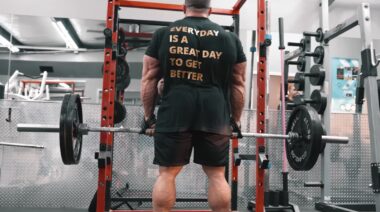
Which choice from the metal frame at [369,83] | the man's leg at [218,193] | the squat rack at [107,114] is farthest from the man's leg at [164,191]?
the metal frame at [369,83]

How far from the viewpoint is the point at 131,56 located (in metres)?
3.64

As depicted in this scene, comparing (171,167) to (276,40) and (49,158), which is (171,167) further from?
(276,40)

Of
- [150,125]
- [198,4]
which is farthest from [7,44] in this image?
[198,4]

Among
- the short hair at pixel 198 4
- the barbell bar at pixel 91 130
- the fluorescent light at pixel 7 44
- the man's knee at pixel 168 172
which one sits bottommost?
the man's knee at pixel 168 172

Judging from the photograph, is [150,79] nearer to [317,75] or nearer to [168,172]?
[168,172]

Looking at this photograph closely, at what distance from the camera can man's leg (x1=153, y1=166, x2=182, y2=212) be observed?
1.43 metres

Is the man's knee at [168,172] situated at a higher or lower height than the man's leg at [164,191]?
higher

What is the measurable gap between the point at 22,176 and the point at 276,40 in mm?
2981

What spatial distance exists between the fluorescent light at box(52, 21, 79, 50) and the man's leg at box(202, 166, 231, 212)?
2.67 meters

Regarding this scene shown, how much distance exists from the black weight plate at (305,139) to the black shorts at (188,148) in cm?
55

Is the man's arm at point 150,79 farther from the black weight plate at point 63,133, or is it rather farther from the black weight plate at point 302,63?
the black weight plate at point 302,63

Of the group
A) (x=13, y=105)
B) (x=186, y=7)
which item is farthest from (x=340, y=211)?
(x=13, y=105)

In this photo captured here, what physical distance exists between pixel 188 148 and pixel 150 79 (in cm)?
38

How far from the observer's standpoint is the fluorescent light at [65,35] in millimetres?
3490
